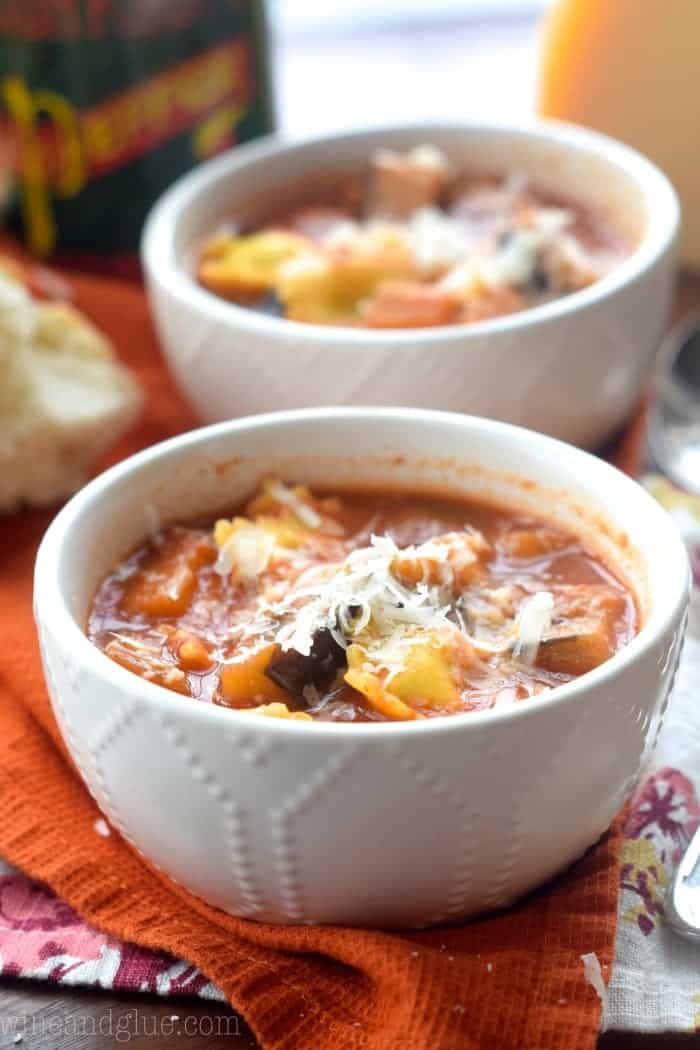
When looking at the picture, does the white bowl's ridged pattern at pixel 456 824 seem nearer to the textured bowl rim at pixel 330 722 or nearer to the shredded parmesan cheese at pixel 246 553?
the textured bowl rim at pixel 330 722

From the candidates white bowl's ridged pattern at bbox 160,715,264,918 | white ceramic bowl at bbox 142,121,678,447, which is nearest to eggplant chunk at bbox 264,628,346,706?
white bowl's ridged pattern at bbox 160,715,264,918

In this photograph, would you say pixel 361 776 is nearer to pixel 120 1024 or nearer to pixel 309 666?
pixel 309 666

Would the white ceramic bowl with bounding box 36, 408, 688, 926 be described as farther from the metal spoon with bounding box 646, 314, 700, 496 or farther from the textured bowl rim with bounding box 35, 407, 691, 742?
the metal spoon with bounding box 646, 314, 700, 496

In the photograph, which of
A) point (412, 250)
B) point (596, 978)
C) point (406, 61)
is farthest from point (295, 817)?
point (406, 61)

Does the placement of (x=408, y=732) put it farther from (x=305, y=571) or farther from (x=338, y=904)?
(x=305, y=571)

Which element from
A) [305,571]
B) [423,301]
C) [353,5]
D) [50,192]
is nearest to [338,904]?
[305,571]
